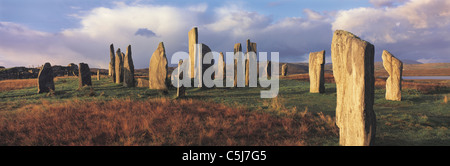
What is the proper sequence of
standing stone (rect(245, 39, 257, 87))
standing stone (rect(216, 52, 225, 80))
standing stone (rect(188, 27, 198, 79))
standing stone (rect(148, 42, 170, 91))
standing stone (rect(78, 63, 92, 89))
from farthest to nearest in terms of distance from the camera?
standing stone (rect(216, 52, 225, 80)) < standing stone (rect(78, 63, 92, 89)) < standing stone (rect(188, 27, 198, 79)) < standing stone (rect(245, 39, 257, 87)) < standing stone (rect(148, 42, 170, 91))

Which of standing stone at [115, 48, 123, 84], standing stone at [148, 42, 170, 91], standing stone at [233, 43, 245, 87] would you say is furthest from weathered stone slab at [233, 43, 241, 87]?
standing stone at [115, 48, 123, 84]

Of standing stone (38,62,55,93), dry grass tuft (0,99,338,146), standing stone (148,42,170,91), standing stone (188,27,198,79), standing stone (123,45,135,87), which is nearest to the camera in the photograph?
dry grass tuft (0,99,338,146)

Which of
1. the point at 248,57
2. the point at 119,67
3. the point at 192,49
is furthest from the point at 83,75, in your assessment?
the point at 248,57

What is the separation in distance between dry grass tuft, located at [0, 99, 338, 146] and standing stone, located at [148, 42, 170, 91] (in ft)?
23.0

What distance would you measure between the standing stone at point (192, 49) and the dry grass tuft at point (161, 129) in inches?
379

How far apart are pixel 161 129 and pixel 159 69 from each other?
31.7 feet

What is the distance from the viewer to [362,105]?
436cm

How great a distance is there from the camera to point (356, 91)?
445cm

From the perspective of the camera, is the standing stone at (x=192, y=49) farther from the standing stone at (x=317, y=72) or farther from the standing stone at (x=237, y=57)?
the standing stone at (x=317, y=72)

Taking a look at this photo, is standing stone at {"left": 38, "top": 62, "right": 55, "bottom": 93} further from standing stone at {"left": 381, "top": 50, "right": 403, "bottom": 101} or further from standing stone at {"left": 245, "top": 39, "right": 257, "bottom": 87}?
standing stone at {"left": 381, "top": 50, "right": 403, "bottom": 101}

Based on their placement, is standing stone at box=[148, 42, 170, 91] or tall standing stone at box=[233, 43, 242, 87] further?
tall standing stone at box=[233, 43, 242, 87]

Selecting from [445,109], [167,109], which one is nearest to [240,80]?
[167,109]

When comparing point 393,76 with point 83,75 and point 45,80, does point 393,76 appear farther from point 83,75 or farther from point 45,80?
point 45,80

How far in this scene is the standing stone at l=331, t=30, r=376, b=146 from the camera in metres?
4.33
